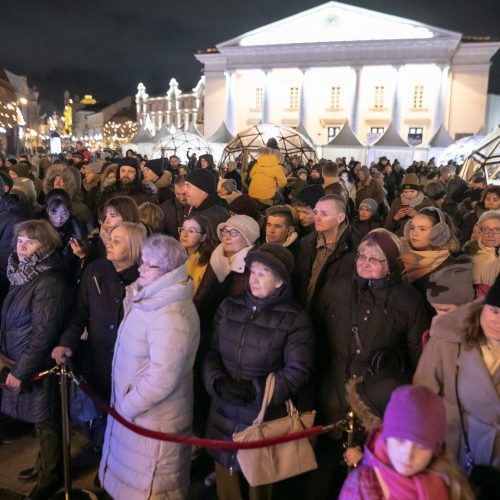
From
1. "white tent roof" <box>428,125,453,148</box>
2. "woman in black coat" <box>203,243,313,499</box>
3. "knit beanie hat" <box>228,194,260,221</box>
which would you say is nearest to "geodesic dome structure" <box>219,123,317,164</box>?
"white tent roof" <box>428,125,453,148</box>

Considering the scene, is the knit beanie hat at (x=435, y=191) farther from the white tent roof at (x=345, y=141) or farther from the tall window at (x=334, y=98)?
the tall window at (x=334, y=98)

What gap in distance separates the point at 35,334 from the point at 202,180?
248cm

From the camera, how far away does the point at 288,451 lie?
9.75 ft

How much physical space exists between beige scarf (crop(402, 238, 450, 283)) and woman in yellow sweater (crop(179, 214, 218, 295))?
1.65 meters

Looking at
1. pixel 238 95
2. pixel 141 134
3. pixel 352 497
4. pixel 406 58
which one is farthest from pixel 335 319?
pixel 238 95

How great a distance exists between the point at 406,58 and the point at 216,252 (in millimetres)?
48017

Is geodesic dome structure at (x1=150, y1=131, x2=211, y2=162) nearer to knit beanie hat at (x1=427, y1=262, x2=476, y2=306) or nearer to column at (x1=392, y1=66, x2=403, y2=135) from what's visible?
knit beanie hat at (x1=427, y1=262, x2=476, y2=306)

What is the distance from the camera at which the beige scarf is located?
3900 millimetres

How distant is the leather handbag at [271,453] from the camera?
2.90 meters

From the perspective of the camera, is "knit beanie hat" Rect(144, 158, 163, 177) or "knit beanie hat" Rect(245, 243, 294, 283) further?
"knit beanie hat" Rect(144, 158, 163, 177)

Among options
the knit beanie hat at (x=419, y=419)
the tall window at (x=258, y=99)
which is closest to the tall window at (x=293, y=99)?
the tall window at (x=258, y=99)

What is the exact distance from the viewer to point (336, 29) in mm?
48406

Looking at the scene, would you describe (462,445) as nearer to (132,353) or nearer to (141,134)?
(132,353)

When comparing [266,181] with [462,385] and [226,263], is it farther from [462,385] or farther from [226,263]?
[462,385]
